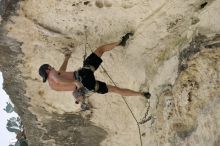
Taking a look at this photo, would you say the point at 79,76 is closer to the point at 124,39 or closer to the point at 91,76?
the point at 91,76

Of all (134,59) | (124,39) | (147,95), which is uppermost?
(124,39)

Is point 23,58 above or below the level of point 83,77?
above

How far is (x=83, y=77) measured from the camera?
4.63 metres

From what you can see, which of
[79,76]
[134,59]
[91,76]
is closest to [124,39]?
[134,59]

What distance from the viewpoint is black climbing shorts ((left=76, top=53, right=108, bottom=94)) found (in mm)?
4648

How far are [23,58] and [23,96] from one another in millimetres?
809

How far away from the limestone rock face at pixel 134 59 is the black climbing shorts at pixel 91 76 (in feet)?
1.30

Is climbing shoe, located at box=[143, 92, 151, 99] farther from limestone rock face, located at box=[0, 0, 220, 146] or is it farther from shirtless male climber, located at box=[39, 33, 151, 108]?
shirtless male climber, located at box=[39, 33, 151, 108]

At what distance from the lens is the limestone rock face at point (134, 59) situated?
14.9ft

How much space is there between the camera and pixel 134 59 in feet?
17.2

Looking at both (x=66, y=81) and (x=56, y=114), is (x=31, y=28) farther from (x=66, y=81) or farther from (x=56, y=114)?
(x=56, y=114)

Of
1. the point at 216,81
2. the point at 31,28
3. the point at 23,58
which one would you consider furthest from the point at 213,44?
the point at 23,58

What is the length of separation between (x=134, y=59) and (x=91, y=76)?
30.9 inches

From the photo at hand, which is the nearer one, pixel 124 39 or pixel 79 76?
pixel 79 76
